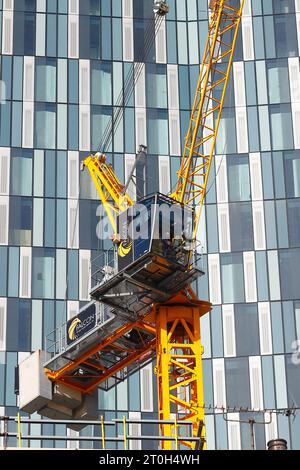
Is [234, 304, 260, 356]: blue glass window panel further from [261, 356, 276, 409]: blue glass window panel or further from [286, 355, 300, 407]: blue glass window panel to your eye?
[286, 355, 300, 407]: blue glass window panel

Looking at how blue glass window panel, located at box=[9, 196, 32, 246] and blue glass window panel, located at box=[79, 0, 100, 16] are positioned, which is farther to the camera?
blue glass window panel, located at box=[79, 0, 100, 16]

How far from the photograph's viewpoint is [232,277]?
364 feet

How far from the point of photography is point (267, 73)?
385 feet

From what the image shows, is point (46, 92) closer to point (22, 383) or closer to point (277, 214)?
point (277, 214)

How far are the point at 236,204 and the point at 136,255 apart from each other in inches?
1554

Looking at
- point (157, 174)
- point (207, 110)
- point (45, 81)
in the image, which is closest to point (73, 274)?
point (157, 174)

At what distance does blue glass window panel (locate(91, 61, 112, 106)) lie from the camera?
118 meters

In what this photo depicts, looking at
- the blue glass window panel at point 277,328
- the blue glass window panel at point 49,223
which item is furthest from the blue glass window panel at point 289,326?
the blue glass window panel at point 49,223

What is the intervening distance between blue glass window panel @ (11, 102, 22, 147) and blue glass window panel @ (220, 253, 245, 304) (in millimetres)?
21034

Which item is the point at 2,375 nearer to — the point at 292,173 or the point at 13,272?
the point at 13,272

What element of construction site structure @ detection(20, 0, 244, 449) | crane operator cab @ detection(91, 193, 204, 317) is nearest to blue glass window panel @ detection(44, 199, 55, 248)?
construction site structure @ detection(20, 0, 244, 449)

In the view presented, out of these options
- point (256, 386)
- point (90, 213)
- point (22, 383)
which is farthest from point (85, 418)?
point (90, 213)

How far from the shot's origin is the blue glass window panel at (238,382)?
105750 mm

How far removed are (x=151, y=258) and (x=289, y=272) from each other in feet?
122
